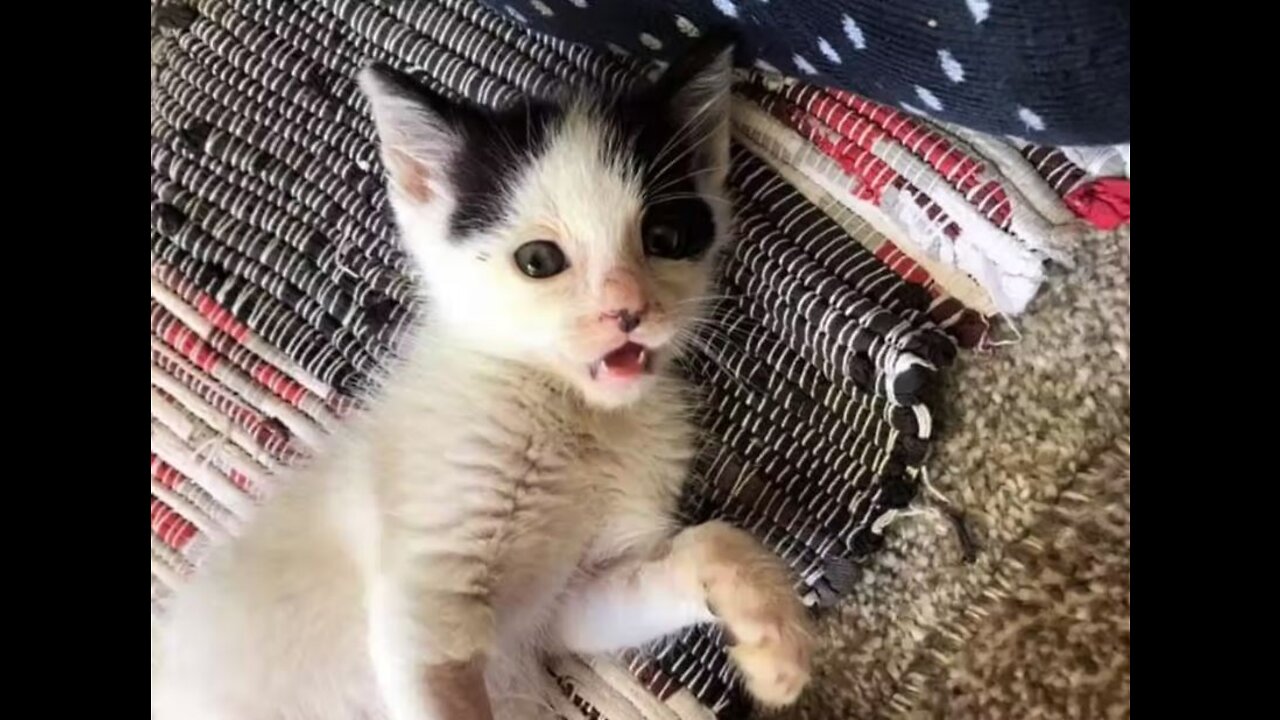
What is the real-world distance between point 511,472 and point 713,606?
24cm

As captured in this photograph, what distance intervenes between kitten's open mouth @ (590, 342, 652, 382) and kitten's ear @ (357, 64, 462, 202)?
262 millimetres

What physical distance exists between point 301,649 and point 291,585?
66 mm

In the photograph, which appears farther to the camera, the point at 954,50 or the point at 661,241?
the point at 661,241

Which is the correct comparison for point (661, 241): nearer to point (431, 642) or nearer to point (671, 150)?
point (671, 150)

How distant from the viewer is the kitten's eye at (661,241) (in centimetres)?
119

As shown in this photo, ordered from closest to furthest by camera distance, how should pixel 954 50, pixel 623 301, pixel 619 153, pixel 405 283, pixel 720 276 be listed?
pixel 954 50 < pixel 623 301 < pixel 619 153 < pixel 720 276 < pixel 405 283

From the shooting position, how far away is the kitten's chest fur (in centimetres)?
118

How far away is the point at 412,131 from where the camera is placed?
1243mm

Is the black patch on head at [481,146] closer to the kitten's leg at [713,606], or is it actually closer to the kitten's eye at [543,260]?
the kitten's eye at [543,260]

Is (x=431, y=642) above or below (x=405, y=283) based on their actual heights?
below

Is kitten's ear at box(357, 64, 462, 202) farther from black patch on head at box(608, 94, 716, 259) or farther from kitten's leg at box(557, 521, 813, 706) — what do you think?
kitten's leg at box(557, 521, 813, 706)

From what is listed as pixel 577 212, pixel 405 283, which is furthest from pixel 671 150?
pixel 405 283

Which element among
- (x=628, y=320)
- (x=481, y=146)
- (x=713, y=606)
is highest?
→ (x=481, y=146)
